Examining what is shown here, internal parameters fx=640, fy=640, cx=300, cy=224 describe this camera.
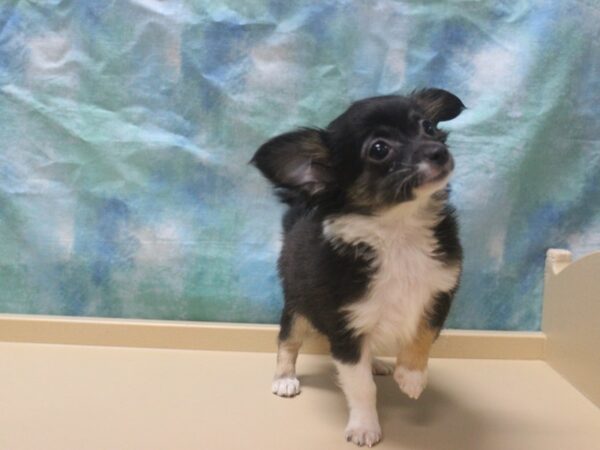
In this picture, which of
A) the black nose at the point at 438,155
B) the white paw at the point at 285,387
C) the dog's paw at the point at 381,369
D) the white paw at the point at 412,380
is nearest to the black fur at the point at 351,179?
the black nose at the point at 438,155

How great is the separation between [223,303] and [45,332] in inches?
23.4

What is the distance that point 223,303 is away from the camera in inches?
86.2

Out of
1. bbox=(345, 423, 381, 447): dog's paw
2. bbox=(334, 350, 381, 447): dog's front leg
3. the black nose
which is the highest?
the black nose

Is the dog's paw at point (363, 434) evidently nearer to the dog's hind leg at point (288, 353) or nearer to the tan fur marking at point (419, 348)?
the tan fur marking at point (419, 348)

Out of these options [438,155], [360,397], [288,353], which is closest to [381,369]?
[288,353]

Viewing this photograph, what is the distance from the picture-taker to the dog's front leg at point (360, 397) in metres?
1.53

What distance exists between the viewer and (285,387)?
179cm

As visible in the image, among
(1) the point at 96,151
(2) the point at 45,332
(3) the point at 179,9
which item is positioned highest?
(3) the point at 179,9

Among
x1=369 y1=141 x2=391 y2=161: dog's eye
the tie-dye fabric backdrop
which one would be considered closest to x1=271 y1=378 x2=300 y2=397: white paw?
the tie-dye fabric backdrop

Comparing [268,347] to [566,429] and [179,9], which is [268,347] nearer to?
[566,429]

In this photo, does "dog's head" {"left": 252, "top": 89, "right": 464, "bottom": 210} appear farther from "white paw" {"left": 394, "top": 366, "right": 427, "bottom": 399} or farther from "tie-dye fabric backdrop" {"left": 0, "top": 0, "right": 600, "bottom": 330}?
"tie-dye fabric backdrop" {"left": 0, "top": 0, "right": 600, "bottom": 330}

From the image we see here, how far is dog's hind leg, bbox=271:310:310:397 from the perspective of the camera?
1.79 metres

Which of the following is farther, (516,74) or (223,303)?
(223,303)

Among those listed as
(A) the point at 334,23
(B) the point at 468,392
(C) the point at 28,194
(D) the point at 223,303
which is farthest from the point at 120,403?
(A) the point at 334,23
